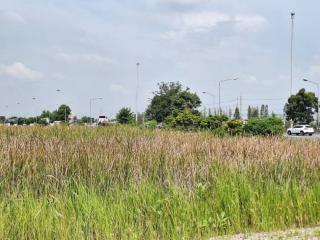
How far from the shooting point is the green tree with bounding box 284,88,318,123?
56.9m

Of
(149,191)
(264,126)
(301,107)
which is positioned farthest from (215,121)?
(301,107)

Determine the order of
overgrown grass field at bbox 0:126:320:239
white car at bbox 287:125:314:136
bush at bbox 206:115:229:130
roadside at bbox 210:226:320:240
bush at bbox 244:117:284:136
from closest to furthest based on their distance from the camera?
overgrown grass field at bbox 0:126:320:239 < roadside at bbox 210:226:320:240 < bush at bbox 244:117:284:136 < bush at bbox 206:115:229:130 < white car at bbox 287:125:314:136

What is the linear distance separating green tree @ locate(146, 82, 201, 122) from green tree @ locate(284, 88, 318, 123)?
11.3m

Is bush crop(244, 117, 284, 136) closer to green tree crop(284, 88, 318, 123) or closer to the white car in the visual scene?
the white car

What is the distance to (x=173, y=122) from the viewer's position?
113 ft

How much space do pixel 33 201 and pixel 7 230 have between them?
2.26 feet

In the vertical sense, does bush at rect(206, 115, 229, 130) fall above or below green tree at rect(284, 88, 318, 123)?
below

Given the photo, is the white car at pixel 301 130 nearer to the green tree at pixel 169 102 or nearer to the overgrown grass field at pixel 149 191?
the green tree at pixel 169 102

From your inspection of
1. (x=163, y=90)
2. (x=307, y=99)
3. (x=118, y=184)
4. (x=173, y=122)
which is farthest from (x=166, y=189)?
(x=163, y=90)

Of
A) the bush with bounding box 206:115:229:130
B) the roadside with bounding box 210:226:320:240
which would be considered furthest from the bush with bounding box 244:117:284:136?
the roadside with bounding box 210:226:320:240

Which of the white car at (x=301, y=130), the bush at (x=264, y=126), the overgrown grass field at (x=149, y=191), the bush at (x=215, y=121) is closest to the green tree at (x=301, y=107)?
the white car at (x=301, y=130)

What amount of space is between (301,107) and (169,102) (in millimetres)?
17081

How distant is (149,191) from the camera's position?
20.7 feet

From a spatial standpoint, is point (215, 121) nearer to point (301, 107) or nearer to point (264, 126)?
point (264, 126)
